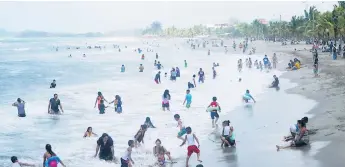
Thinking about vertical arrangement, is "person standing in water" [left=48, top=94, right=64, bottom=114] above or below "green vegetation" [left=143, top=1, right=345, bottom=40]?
below

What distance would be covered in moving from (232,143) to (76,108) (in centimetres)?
1325

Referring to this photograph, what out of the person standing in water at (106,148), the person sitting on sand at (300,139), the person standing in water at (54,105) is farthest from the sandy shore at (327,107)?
the person standing in water at (54,105)

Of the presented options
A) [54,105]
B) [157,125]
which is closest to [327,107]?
[157,125]

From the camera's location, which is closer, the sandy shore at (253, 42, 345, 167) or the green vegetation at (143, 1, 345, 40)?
the sandy shore at (253, 42, 345, 167)

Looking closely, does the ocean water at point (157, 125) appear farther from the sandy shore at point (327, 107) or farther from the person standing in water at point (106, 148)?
the sandy shore at point (327, 107)

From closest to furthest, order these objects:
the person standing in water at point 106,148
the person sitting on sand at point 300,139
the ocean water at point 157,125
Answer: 1. the person sitting on sand at point 300,139
2. the person standing in water at point 106,148
3. the ocean water at point 157,125

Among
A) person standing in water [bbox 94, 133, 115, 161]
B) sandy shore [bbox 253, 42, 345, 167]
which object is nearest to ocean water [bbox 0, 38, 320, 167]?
person standing in water [bbox 94, 133, 115, 161]

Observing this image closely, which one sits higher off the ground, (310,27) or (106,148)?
(310,27)

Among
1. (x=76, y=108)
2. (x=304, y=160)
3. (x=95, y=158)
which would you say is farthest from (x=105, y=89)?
(x=304, y=160)

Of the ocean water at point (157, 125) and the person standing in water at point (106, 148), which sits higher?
the person standing in water at point (106, 148)

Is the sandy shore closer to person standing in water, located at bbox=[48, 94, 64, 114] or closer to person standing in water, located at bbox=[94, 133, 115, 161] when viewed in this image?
person standing in water, located at bbox=[94, 133, 115, 161]

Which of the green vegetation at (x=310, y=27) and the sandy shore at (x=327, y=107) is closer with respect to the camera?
the sandy shore at (x=327, y=107)

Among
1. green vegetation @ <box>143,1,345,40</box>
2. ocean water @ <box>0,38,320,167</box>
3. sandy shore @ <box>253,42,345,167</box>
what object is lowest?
ocean water @ <box>0,38,320,167</box>

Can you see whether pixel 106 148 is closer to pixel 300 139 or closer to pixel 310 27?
pixel 300 139
